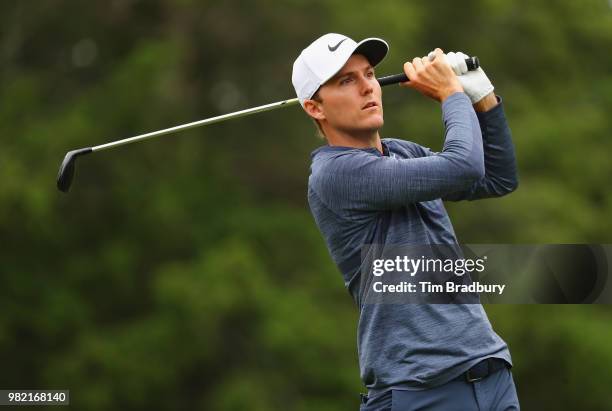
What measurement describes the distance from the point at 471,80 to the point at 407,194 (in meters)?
0.49

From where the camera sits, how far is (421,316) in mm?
3426

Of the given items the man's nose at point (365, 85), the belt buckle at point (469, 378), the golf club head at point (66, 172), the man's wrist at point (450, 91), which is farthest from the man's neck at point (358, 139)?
the golf club head at point (66, 172)

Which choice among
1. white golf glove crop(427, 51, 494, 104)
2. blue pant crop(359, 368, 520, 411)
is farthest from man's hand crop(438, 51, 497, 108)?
blue pant crop(359, 368, 520, 411)

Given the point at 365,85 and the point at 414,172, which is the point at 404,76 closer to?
the point at 365,85

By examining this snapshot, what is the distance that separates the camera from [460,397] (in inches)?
135

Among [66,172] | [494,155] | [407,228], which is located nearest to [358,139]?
[407,228]

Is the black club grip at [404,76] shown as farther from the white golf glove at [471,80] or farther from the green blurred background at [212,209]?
the green blurred background at [212,209]

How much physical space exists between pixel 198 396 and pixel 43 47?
15.1ft

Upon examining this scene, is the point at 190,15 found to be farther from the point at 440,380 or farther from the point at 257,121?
the point at 440,380

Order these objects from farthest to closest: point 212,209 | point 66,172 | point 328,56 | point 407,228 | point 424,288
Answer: point 212,209, point 66,172, point 328,56, point 407,228, point 424,288

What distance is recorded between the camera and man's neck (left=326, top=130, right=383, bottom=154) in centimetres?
371

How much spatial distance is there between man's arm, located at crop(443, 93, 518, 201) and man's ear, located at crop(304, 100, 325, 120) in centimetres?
46

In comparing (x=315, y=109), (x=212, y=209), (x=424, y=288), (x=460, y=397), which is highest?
(x=315, y=109)

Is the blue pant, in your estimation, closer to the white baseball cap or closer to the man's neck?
the man's neck
